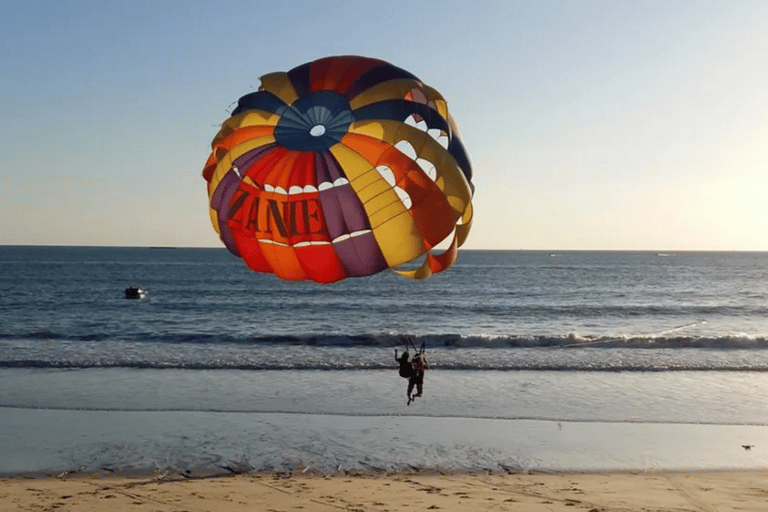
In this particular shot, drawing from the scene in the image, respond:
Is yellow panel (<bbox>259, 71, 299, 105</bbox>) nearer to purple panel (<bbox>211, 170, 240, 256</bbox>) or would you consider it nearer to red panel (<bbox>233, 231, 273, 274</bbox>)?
purple panel (<bbox>211, 170, 240, 256</bbox>)

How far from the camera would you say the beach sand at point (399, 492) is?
9500 millimetres

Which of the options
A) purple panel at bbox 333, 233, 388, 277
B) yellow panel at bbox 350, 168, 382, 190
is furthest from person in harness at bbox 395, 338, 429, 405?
yellow panel at bbox 350, 168, 382, 190

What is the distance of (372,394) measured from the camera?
16891 mm

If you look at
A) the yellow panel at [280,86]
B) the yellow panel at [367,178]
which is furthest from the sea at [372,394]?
the yellow panel at [280,86]

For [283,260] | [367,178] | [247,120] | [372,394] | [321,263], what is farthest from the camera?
[372,394]

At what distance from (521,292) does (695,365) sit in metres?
37.5

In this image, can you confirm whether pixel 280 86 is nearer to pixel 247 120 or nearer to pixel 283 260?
pixel 247 120

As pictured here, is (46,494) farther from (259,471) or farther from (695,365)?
(695,365)

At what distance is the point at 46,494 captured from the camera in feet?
32.2

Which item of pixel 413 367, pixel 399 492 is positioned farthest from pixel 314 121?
pixel 399 492

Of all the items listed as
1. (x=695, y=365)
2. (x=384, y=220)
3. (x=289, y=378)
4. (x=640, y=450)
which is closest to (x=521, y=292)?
(x=695, y=365)

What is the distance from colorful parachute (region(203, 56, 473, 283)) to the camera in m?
9.76

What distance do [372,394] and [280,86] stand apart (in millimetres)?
9005

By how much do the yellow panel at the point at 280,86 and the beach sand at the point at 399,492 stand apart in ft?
18.8
